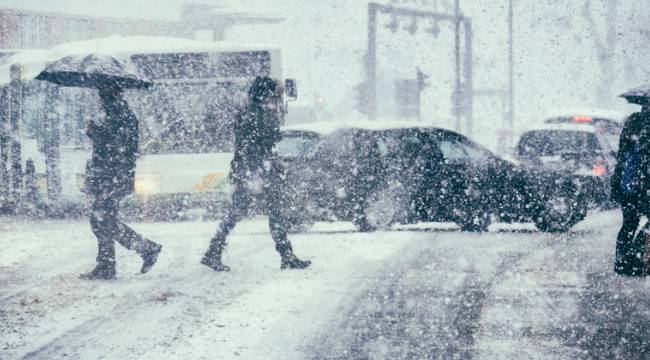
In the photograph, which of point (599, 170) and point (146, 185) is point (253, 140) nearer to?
point (146, 185)

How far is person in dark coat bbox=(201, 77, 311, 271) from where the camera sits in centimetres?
884

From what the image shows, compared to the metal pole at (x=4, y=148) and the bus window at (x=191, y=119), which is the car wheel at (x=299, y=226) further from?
the metal pole at (x=4, y=148)

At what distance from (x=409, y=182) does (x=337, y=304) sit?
5.81m

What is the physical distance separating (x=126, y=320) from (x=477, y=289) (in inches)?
113

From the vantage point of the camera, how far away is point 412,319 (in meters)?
6.27

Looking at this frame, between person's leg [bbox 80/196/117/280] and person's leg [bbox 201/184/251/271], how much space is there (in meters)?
0.87

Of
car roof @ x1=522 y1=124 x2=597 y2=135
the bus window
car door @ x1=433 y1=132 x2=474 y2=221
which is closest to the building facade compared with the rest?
the bus window

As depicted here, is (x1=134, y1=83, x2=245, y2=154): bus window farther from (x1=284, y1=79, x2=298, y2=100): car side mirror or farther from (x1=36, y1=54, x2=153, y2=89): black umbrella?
(x1=36, y1=54, x2=153, y2=89): black umbrella

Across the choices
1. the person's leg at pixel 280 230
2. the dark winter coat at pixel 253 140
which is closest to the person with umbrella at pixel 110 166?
the dark winter coat at pixel 253 140

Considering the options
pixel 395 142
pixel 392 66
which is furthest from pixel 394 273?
pixel 392 66

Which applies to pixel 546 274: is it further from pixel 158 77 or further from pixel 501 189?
pixel 158 77

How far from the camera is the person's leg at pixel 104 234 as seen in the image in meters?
8.57

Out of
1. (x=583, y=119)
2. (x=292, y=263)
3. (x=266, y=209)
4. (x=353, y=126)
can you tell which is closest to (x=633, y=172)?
(x=292, y=263)

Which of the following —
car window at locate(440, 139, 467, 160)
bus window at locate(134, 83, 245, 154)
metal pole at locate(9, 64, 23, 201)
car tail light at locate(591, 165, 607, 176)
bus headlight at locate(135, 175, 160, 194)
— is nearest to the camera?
car window at locate(440, 139, 467, 160)
